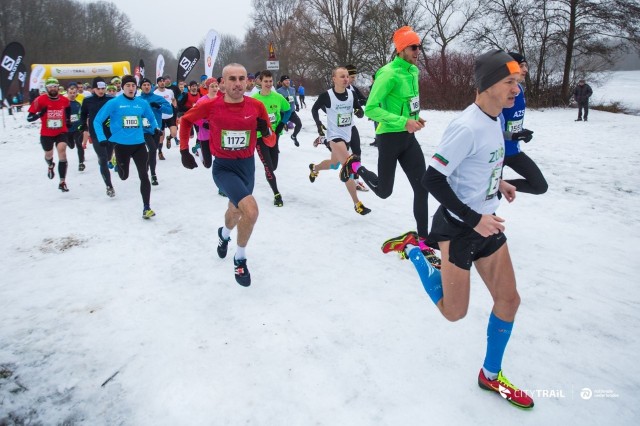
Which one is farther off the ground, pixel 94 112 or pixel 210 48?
A: pixel 210 48

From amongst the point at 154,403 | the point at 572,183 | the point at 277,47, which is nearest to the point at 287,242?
the point at 154,403

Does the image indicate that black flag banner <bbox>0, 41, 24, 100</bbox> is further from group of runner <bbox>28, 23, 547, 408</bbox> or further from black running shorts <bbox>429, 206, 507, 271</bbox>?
black running shorts <bbox>429, 206, 507, 271</bbox>

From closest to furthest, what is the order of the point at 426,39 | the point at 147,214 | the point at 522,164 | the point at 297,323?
the point at 297,323
the point at 522,164
the point at 147,214
the point at 426,39

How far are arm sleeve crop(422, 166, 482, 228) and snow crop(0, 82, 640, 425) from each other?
118 centimetres

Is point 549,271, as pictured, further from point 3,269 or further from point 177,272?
point 3,269

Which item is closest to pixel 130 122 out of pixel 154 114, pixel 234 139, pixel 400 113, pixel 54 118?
pixel 154 114

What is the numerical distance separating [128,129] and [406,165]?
14.0 feet

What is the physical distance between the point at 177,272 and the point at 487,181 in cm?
325

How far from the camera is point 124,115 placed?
237 inches

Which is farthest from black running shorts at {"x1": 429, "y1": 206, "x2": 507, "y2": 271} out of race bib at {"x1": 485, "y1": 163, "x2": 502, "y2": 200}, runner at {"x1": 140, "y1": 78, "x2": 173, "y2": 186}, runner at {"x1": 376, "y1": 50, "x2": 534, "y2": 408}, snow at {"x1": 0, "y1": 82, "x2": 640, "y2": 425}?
runner at {"x1": 140, "y1": 78, "x2": 173, "y2": 186}

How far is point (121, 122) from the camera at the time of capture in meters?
5.98

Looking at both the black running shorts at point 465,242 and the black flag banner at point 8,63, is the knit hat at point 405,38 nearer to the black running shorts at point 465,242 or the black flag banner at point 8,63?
the black running shorts at point 465,242

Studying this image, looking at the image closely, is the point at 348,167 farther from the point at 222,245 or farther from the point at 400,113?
the point at 222,245

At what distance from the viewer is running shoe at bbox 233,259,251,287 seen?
3852 millimetres
